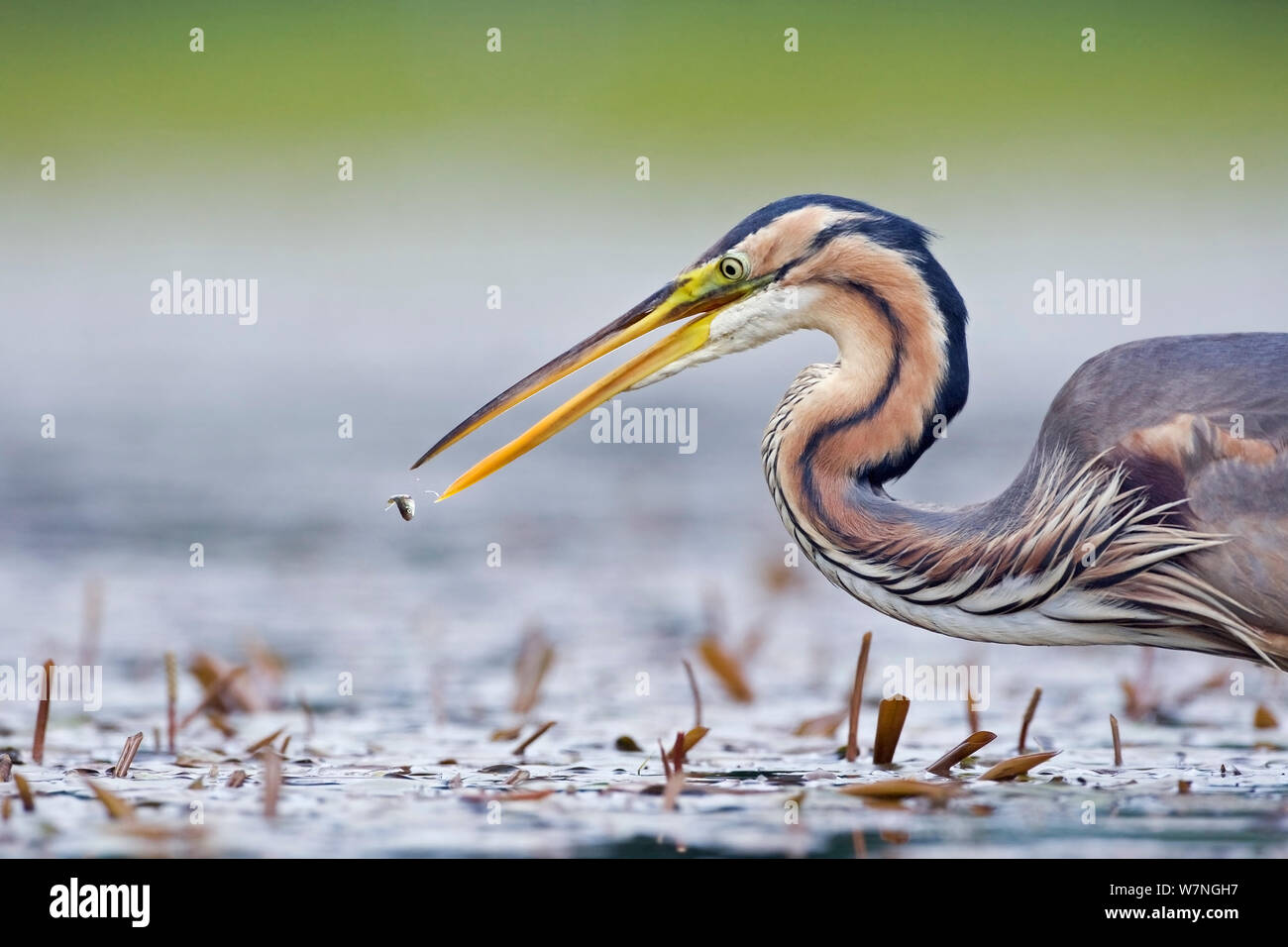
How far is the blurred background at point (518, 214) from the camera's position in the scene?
12781mm

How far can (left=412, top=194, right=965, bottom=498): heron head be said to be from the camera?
600 cm

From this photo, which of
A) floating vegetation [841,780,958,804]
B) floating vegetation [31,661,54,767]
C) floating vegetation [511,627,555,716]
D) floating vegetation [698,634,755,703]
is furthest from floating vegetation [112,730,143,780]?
floating vegetation [698,634,755,703]

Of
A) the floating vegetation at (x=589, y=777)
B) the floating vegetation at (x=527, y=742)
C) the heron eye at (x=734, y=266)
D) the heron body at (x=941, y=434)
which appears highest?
the heron eye at (x=734, y=266)

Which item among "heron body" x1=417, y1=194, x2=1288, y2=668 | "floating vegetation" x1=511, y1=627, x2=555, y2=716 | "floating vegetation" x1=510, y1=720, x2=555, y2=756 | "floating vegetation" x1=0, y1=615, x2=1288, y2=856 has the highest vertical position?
"heron body" x1=417, y1=194, x2=1288, y2=668

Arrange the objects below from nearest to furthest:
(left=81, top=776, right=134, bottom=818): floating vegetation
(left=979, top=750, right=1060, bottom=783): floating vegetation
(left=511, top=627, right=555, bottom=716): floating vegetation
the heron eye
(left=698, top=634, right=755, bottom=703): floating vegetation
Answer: (left=81, top=776, right=134, bottom=818): floating vegetation → (left=979, top=750, right=1060, bottom=783): floating vegetation → the heron eye → (left=511, top=627, right=555, bottom=716): floating vegetation → (left=698, top=634, right=755, bottom=703): floating vegetation

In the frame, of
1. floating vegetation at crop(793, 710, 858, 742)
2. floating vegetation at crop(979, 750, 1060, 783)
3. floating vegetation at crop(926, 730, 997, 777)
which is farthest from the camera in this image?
floating vegetation at crop(793, 710, 858, 742)

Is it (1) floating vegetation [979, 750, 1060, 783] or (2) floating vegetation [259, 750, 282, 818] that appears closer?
(2) floating vegetation [259, 750, 282, 818]

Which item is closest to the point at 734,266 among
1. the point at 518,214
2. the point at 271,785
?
the point at 271,785

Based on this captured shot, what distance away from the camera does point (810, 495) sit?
602 cm

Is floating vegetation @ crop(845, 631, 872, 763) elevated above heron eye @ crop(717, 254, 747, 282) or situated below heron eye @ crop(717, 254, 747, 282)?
below

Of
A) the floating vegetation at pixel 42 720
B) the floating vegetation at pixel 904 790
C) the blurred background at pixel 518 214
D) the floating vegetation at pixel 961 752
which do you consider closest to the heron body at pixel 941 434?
the floating vegetation at pixel 961 752

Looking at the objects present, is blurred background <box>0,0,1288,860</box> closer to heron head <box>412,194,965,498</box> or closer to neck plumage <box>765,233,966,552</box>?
heron head <box>412,194,965,498</box>

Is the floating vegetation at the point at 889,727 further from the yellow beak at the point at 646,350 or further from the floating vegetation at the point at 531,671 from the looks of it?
the floating vegetation at the point at 531,671
